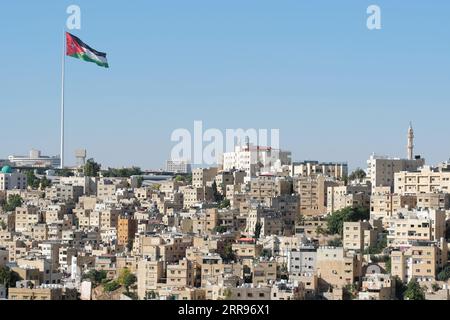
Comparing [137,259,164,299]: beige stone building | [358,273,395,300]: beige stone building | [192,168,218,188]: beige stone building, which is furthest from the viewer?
[192,168,218,188]: beige stone building

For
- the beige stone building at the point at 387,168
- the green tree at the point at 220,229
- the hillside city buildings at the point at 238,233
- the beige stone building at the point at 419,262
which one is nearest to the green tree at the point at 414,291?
the hillside city buildings at the point at 238,233

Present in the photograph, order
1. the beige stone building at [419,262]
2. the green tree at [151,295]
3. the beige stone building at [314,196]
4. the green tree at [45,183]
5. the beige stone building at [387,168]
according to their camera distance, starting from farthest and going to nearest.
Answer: the green tree at [45,183], the beige stone building at [387,168], the beige stone building at [314,196], the beige stone building at [419,262], the green tree at [151,295]

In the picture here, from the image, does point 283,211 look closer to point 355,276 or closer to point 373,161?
point 373,161

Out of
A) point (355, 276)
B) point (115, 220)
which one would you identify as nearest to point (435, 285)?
point (355, 276)

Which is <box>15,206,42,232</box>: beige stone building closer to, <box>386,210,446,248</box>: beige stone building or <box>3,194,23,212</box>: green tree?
<box>3,194,23,212</box>: green tree

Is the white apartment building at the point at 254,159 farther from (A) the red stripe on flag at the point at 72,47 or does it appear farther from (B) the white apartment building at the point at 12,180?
(A) the red stripe on flag at the point at 72,47

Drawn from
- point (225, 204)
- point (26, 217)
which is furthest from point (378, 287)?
point (26, 217)

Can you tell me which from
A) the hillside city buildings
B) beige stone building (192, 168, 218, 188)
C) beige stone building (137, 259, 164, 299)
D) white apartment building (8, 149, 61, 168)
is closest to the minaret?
the hillside city buildings
